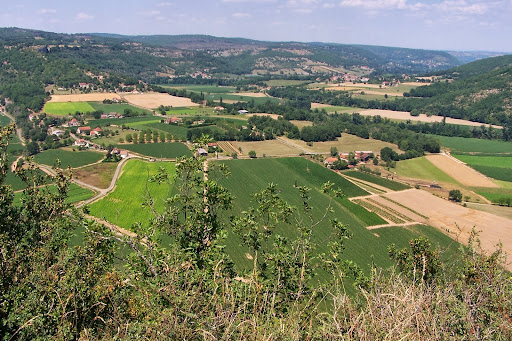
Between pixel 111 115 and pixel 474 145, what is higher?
pixel 111 115

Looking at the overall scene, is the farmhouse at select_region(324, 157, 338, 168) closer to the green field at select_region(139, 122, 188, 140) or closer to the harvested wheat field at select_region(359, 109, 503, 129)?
the green field at select_region(139, 122, 188, 140)

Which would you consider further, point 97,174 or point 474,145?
point 474,145

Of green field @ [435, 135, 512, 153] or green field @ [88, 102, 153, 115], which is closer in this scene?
green field @ [435, 135, 512, 153]

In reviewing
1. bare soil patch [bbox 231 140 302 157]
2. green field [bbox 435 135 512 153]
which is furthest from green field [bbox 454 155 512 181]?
bare soil patch [bbox 231 140 302 157]

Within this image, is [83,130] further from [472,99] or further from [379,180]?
[472,99]

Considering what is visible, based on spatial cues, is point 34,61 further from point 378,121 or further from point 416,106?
point 416,106

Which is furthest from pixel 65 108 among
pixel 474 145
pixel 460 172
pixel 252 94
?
pixel 474 145

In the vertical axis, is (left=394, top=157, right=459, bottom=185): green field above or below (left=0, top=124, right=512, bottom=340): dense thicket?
below
